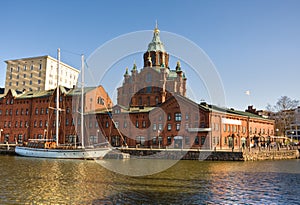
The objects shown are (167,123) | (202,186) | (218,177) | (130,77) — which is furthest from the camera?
(130,77)

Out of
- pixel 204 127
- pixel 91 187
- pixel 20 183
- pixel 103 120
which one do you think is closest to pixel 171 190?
pixel 91 187

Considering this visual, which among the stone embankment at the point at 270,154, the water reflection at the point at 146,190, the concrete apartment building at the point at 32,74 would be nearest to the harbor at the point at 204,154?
the stone embankment at the point at 270,154

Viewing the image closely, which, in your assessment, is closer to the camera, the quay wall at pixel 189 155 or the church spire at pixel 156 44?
the quay wall at pixel 189 155

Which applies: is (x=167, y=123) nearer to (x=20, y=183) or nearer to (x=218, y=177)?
(x=218, y=177)

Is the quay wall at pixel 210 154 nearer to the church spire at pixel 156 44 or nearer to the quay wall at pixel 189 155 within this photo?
the quay wall at pixel 189 155

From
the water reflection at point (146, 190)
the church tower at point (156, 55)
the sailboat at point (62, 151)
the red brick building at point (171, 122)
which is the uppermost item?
the church tower at point (156, 55)

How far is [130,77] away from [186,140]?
116ft

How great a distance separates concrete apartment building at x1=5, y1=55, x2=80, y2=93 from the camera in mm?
118812

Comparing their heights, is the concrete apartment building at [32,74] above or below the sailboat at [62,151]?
above

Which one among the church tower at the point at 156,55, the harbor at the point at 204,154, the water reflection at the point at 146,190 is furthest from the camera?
the church tower at the point at 156,55

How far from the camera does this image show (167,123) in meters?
66.9

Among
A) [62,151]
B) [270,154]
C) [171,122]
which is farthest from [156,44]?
[62,151]

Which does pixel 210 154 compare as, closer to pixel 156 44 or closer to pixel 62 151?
pixel 62 151

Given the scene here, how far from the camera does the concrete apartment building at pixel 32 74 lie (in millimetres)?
118812
